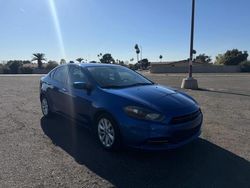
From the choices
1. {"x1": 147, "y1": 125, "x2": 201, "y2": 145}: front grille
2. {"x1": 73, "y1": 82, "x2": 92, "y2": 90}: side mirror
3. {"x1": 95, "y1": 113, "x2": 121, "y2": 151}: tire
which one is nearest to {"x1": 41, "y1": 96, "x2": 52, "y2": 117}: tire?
Answer: {"x1": 73, "y1": 82, "x2": 92, "y2": 90}: side mirror

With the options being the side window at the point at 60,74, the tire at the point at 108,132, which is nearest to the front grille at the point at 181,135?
the tire at the point at 108,132

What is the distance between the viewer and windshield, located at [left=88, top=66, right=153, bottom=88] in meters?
5.62

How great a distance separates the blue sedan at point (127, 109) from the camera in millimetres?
4504

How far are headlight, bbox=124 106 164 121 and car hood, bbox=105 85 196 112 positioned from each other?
11 cm

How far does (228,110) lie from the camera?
29.9 feet

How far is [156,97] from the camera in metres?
4.95

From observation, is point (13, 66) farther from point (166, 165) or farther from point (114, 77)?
point (166, 165)

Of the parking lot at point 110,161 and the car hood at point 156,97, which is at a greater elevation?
the car hood at point 156,97

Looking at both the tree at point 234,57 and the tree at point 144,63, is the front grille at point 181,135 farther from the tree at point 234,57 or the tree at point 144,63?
the tree at point 144,63

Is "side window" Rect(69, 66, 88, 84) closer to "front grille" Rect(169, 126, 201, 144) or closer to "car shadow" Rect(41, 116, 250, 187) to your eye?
"car shadow" Rect(41, 116, 250, 187)

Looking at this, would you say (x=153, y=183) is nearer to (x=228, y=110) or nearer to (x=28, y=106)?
(x=228, y=110)

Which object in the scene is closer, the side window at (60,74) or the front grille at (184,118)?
the front grille at (184,118)

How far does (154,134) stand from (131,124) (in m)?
0.39

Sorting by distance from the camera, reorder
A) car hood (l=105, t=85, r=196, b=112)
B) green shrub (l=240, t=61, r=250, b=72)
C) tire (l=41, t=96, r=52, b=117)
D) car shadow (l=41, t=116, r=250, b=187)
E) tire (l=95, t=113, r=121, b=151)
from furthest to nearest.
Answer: green shrub (l=240, t=61, r=250, b=72) → tire (l=41, t=96, r=52, b=117) → tire (l=95, t=113, r=121, b=151) → car hood (l=105, t=85, r=196, b=112) → car shadow (l=41, t=116, r=250, b=187)
